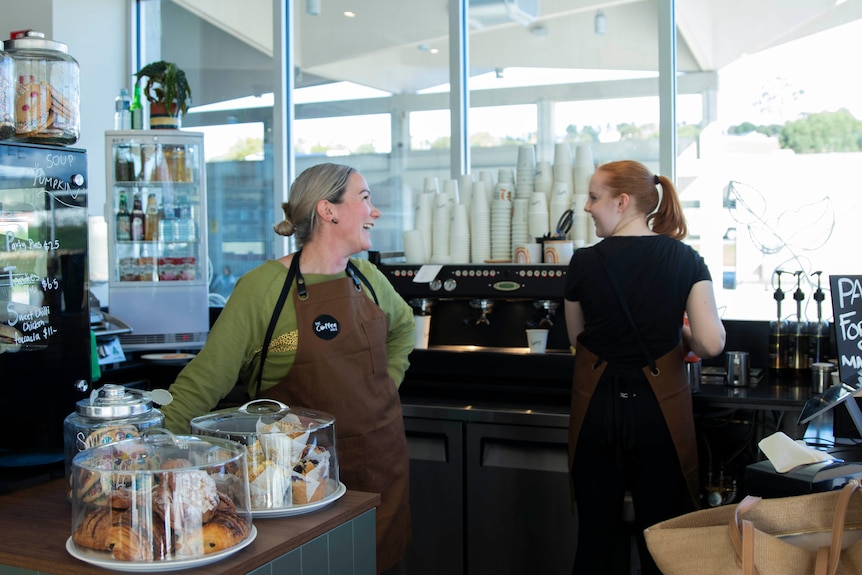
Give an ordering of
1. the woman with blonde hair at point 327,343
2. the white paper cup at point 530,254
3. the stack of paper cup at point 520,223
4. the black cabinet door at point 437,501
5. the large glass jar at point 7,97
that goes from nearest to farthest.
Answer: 1. the large glass jar at point 7,97
2. the woman with blonde hair at point 327,343
3. the black cabinet door at point 437,501
4. the white paper cup at point 530,254
5. the stack of paper cup at point 520,223

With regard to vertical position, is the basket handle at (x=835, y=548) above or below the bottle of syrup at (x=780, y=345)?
below

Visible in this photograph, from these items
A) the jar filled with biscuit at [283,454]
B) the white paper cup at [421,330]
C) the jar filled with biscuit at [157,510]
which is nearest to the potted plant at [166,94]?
the white paper cup at [421,330]

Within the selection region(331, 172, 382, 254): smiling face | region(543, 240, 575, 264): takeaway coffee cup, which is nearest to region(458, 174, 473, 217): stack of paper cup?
region(543, 240, 575, 264): takeaway coffee cup

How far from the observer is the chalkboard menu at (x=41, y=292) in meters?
1.82

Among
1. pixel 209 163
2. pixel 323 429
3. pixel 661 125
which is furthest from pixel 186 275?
pixel 323 429

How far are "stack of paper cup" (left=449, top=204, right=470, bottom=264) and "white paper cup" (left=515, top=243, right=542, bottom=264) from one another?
0.27 m

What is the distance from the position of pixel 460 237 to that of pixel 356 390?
154 centimetres

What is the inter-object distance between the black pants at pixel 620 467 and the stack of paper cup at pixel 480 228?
110cm

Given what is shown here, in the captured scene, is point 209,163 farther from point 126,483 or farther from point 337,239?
point 126,483

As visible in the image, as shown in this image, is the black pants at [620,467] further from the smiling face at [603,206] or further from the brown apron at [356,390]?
the brown apron at [356,390]

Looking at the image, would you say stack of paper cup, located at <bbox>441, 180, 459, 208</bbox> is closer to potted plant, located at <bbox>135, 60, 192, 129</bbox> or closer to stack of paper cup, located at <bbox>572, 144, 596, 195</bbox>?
stack of paper cup, located at <bbox>572, 144, 596, 195</bbox>

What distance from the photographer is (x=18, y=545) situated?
1464 millimetres

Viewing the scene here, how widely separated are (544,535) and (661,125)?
2.09 metres

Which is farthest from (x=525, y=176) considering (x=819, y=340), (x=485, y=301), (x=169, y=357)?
(x=169, y=357)
